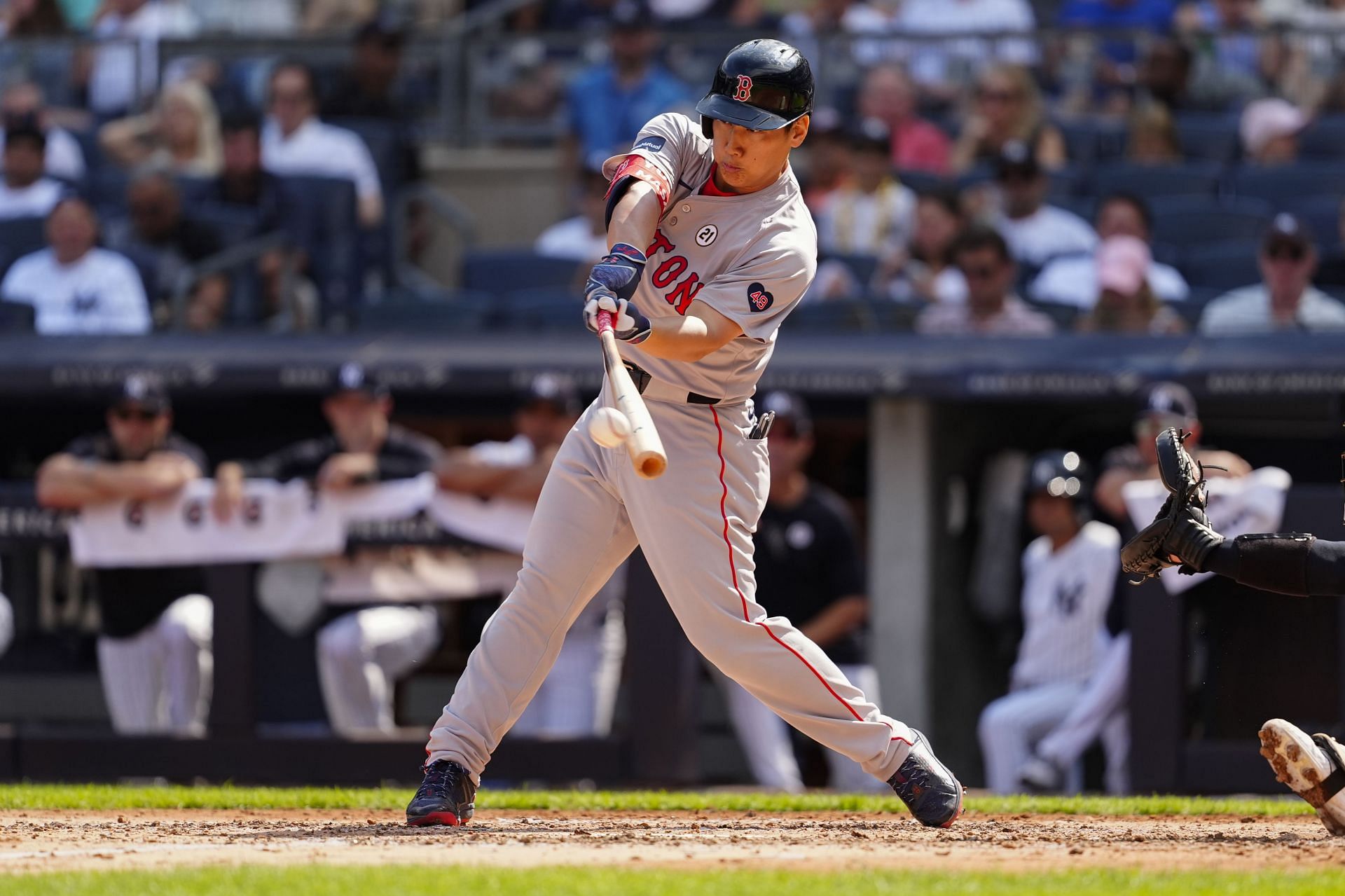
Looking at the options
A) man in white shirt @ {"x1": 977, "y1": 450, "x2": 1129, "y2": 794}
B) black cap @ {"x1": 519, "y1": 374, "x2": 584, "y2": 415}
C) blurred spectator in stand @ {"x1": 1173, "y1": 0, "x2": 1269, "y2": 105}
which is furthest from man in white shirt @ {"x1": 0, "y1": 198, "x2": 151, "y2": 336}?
blurred spectator in stand @ {"x1": 1173, "y1": 0, "x2": 1269, "y2": 105}

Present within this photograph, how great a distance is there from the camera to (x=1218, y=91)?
31.3ft

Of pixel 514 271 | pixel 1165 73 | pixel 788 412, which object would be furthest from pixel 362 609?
pixel 1165 73

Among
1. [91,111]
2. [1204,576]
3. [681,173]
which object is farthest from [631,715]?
[91,111]

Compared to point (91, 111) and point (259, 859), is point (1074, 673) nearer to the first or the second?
point (259, 859)

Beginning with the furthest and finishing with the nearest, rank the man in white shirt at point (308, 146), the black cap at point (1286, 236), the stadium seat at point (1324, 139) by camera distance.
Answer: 1. the man in white shirt at point (308, 146)
2. the stadium seat at point (1324, 139)
3. the black cap at point (1286, 236)

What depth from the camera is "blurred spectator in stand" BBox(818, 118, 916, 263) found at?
902 cm

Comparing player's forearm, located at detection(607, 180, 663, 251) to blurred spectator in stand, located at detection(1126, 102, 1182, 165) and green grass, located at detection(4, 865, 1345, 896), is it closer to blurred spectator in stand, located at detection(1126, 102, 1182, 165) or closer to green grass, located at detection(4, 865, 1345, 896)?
green grass, located at detection(4, 865, 1345, 896)

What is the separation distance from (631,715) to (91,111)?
558 centimetres

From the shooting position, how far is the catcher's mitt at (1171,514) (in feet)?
13.7

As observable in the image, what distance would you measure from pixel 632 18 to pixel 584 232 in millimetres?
1305

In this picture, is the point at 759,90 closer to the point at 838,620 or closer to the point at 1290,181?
the point at 838,620

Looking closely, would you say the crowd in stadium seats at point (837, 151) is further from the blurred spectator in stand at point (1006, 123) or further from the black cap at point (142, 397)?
the black cap at point (142, 397)

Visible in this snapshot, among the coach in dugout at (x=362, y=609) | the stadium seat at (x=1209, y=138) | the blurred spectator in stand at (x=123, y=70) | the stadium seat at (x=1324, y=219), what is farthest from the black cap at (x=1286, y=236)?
the blurred spectator in stand at (x=123, y=70)

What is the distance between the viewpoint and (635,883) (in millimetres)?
3510
